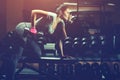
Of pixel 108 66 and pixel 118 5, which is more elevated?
pixel 118 5

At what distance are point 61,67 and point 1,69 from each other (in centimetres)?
131

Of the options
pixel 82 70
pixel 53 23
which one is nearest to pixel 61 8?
pixel 53 23

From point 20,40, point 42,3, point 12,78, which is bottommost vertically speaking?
point 12,78

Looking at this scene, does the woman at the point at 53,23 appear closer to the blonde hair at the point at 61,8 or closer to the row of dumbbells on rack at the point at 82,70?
the blonde hair at the point at 61,8

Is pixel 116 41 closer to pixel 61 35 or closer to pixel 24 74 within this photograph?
pixel 61 35

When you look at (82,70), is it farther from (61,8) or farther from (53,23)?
(61,8)

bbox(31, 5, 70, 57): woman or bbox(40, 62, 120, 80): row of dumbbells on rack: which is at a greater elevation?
bbox(31, 5, 70, 57): woman

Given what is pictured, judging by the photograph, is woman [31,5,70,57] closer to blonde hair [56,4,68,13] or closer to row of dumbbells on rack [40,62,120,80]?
blonde hair [56,4,68,13]

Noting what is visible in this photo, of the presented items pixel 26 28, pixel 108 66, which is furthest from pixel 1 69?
pixel 108 66

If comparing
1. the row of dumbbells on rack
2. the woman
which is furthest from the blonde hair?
the row of dumbbells on rack

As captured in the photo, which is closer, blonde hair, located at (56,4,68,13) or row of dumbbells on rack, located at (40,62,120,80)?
blonde hair, located at (56,4,68,13)

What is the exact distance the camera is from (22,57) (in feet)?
39.5

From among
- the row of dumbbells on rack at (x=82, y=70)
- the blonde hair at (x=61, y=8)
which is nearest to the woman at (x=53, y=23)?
the blonde hair at (x=61, y=8)

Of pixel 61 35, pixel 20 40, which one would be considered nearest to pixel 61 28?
→ pixel 61 35
